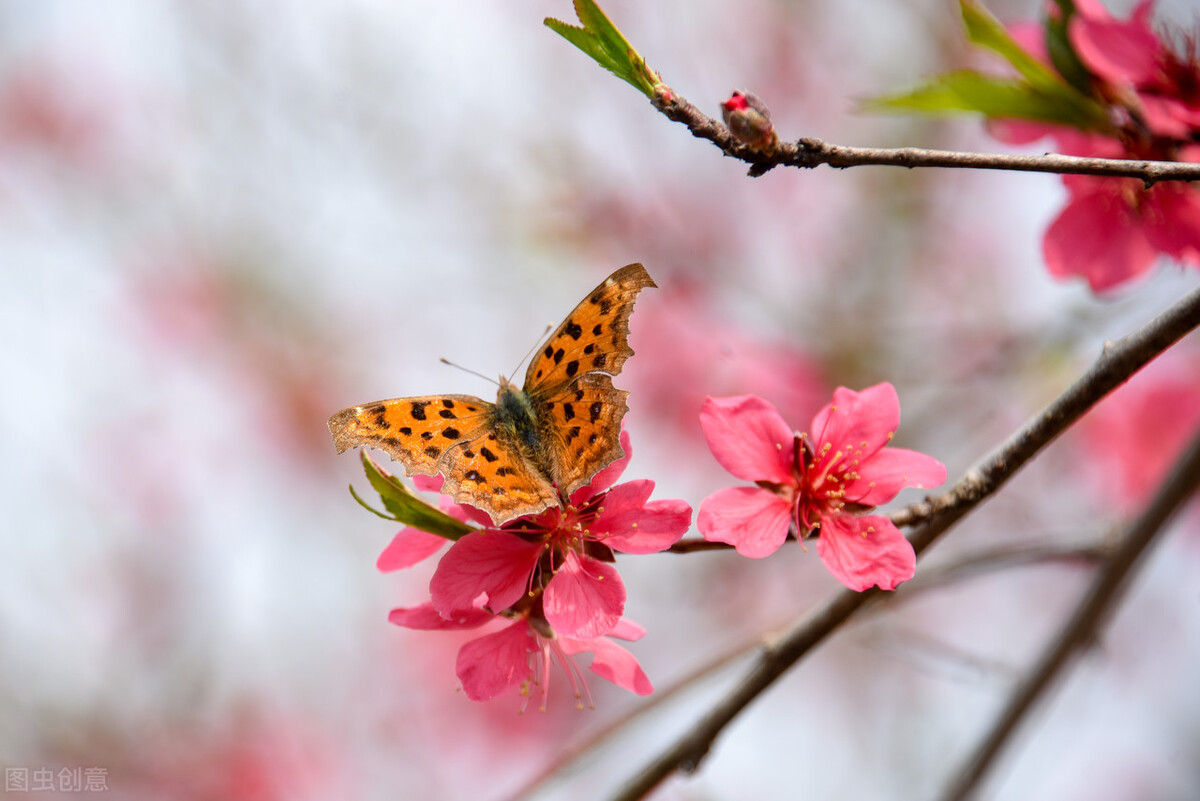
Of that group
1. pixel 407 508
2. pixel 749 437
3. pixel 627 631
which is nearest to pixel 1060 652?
pixel 749 437

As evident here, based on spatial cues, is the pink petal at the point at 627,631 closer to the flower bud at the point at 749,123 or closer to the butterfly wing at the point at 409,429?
the butterfly wing at the point at 409,429

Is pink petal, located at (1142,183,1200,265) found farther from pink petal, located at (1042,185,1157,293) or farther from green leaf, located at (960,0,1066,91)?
green leaf, located at (960,0,1066,91)

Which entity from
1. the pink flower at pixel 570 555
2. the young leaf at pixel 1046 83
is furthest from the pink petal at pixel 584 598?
the young leaf at pixel 1046 83

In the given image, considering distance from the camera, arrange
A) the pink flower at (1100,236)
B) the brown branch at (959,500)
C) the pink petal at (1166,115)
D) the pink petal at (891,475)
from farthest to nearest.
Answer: the pink flower at (1100,236) → the pink petal at (1166,115) → the pink petal at (891,475) → the brown branch at (959,500)

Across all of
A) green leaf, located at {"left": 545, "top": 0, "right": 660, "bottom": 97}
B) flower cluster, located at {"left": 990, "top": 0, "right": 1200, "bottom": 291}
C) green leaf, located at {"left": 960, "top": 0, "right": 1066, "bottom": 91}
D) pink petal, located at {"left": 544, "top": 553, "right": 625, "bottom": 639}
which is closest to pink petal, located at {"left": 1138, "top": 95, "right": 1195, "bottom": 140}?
flower cluster, located at {"left": 990, "top": 0, "right": 1200, "bottom": 291}

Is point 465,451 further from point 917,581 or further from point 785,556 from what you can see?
point 785,556

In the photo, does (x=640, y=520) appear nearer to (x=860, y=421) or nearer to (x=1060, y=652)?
(x=860, y=421)

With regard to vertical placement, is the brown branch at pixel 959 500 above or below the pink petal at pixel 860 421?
below
